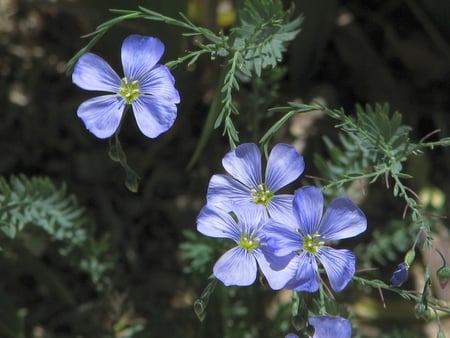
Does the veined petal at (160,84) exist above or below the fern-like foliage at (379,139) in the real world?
→ above


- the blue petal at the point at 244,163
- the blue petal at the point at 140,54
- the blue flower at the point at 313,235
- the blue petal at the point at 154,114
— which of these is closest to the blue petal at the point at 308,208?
the blue flower at the point at 313,235

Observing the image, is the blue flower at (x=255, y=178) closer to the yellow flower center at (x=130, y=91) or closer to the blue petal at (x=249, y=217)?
the blue petal at (x=249, y=217)

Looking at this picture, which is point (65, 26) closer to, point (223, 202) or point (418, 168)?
point (418, 168)

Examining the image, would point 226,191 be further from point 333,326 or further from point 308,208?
point 333,326

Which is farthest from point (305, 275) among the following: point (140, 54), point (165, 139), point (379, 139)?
point (165, 139)

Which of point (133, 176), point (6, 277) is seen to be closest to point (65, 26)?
point (6, 277)

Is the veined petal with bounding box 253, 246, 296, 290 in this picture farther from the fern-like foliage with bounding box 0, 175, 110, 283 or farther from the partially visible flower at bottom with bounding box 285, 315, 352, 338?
the fern-like foliage with bounding box 0, 175, 110, 283
